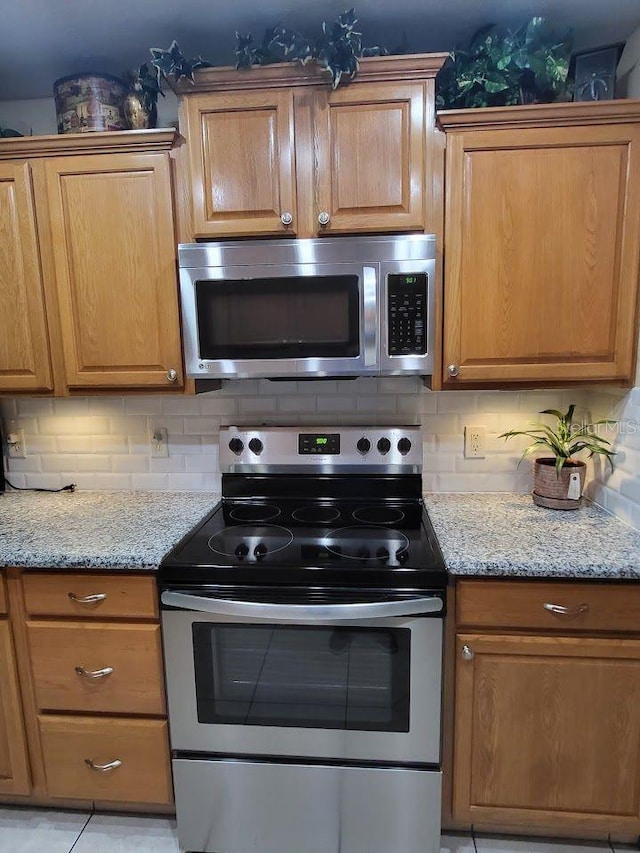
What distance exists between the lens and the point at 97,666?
1415mm

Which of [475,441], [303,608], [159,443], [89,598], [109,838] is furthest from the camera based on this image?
[159,443]

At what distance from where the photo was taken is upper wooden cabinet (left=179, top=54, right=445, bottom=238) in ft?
4.55

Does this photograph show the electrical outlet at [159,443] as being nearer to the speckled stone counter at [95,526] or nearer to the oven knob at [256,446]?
the speckled stone counter at [95,526]

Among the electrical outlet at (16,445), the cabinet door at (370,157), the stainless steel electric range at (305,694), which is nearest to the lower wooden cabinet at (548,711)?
the stainless steel electric range at (305,694)

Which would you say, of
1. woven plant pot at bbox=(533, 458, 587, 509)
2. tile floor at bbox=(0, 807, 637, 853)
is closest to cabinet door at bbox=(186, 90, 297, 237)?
woven plant pot at bbox=(533, 458, 587, 509)

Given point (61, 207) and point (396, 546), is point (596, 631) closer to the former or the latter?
point (396, 546)

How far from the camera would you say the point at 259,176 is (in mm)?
1444

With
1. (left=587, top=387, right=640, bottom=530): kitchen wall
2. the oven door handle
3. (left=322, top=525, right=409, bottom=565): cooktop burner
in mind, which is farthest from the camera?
(left=587, top=387, right=640, bottom=530): kitchen wall

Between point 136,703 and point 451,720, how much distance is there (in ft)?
3.06

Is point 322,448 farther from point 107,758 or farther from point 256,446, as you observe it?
point 107,758

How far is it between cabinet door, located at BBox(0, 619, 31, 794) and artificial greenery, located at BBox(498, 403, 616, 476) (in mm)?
1818

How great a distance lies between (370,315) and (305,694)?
3.70 ft

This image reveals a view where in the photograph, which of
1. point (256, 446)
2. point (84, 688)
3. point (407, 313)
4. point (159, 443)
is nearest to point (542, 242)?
point (407, 313)

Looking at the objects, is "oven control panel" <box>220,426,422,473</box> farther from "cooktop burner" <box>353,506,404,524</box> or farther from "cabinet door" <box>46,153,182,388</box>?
"cabinet door" <box>46,153,182,388</box>
